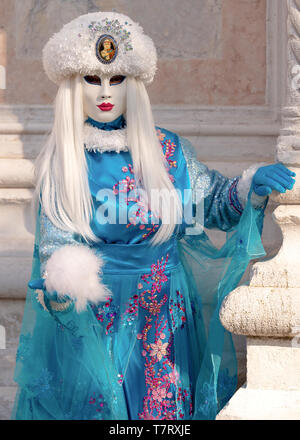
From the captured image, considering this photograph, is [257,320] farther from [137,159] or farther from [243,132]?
[243,132]

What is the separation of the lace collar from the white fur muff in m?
0.34

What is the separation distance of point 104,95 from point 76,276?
1.85 ft

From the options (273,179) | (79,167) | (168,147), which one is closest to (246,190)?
(273,179)

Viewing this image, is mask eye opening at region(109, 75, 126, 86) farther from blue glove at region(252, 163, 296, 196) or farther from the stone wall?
the stone wall

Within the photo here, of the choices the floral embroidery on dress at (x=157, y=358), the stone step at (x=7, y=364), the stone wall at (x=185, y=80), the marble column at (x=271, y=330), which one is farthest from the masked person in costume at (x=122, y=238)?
the stone wall at (x=185, y=80)

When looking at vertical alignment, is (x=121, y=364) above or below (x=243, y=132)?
below

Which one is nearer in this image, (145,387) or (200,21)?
(145,387)

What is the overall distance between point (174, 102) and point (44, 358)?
1.20 meters

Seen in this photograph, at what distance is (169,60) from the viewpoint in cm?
313

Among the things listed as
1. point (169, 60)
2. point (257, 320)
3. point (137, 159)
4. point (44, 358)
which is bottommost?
point (44, 358)

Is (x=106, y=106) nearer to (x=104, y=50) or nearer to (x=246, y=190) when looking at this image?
(x=104, y=50)
